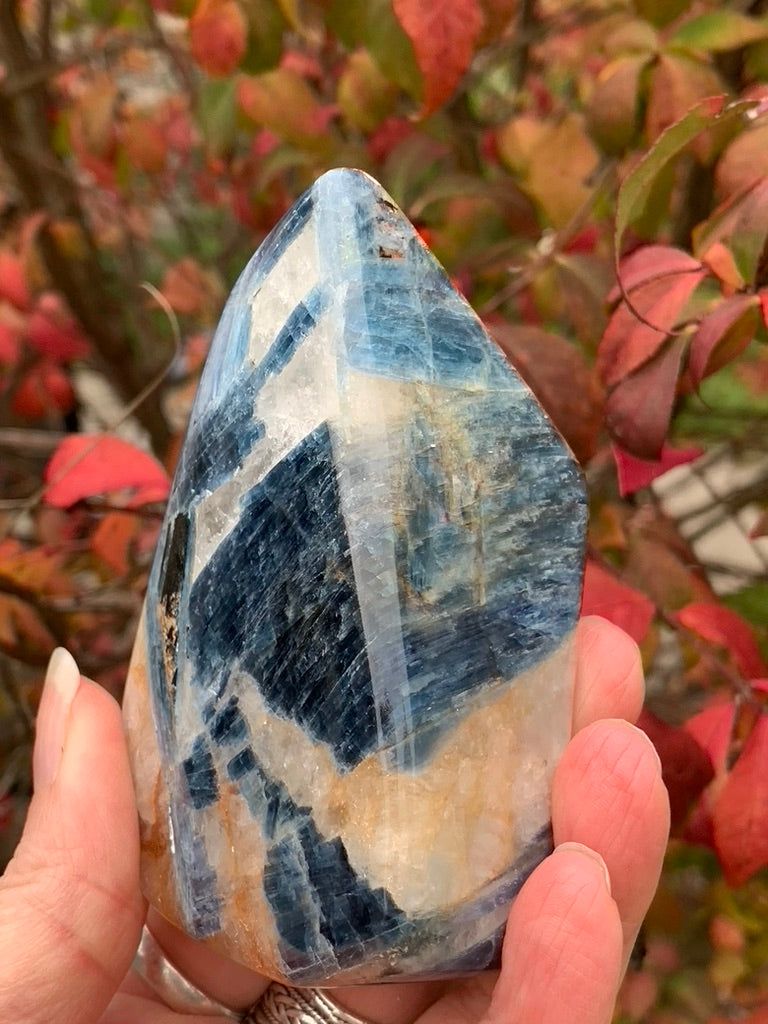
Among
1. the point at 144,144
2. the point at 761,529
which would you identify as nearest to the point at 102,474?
the point at 761,529

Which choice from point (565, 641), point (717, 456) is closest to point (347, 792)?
point (565, 641)

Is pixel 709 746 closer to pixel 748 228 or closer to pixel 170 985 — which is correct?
pixel 748 228

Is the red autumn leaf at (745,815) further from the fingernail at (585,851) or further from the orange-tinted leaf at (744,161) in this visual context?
the orange-tinted leaf at (744,161)

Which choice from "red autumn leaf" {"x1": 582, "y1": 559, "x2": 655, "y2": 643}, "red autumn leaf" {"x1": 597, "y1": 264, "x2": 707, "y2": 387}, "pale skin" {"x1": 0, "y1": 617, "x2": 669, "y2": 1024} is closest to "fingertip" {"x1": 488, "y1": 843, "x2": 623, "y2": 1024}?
"pale skin" {"x1": 0, "y1": 617, "x2": 669, "y2": 1024}

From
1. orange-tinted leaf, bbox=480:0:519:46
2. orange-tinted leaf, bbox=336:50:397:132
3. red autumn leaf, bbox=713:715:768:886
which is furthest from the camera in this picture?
orange-tinted leaf, bbox=336:50:397:132

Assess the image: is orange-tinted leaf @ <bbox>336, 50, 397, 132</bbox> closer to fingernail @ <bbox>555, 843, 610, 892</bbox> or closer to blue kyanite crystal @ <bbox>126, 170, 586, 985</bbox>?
blue kyanite crystal @ <bbox>126, 170, 586, 985</bbox>

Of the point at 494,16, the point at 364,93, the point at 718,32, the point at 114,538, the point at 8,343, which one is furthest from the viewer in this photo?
the point at 8,343

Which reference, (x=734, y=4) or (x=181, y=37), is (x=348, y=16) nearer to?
(x=734, y=4)
